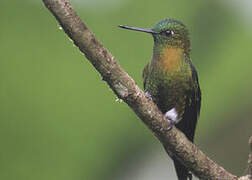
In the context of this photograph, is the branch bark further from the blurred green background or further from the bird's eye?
the blurred green background

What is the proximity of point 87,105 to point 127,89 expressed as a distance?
558 cm

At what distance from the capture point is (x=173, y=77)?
4.20 meters

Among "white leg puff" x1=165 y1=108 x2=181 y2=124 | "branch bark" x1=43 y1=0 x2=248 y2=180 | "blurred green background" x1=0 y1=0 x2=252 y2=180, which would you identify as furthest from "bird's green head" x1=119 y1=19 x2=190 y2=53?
"blurred green background" x1=0 y1=0 x2=252 y2=180

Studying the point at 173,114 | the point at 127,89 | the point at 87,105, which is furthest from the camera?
the point at 87,105

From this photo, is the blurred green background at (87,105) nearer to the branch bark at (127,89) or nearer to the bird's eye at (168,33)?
the bird's eye at (168,33)

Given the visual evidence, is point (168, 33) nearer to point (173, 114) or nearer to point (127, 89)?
point (173, 114)

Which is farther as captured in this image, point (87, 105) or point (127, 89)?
point (87, 105)

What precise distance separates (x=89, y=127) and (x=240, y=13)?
150 inches

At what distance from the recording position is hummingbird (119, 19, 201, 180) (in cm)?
421

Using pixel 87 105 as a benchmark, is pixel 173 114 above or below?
below

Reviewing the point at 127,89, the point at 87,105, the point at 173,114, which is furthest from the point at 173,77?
the point at 87,105

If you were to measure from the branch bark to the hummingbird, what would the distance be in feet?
1.67

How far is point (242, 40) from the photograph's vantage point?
1011cm

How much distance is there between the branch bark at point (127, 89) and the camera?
2914 mm
